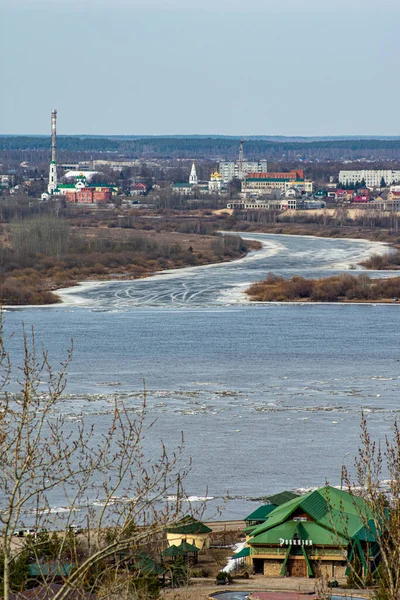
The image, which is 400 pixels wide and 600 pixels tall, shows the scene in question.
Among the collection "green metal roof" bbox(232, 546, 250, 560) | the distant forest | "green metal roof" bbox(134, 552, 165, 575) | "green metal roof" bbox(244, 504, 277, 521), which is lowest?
"green metal roof" bbox(232, 546, 250, 560)

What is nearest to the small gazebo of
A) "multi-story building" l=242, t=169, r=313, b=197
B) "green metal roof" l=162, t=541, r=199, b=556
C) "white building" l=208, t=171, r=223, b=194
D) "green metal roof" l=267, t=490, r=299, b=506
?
"green metal roof" l=162, t=541, r=199, b=556

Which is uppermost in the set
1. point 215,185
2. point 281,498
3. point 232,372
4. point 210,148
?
point 210,148

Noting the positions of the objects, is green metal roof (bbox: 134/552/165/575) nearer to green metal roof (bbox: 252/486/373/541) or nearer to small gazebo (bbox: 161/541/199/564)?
small gazebo (bbox: 161/541/199/564)

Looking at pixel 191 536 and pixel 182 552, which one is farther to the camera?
pixel 191 536

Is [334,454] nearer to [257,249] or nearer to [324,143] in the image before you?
[257,249]

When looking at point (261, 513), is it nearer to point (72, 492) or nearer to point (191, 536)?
point (191, 536)

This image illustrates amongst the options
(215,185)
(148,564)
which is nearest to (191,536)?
(148,564)

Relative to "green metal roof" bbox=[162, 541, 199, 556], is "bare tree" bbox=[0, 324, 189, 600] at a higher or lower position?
higher
